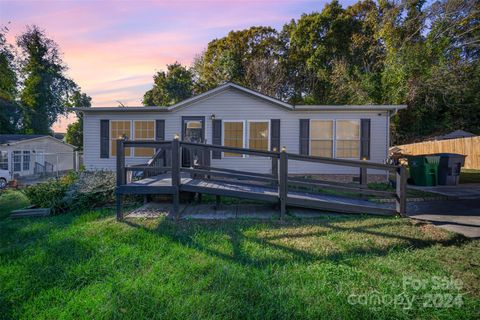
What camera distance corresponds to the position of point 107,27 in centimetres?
761

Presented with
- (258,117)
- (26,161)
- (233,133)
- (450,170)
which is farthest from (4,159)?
(450,170)

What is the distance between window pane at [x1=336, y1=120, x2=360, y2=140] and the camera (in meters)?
10.6

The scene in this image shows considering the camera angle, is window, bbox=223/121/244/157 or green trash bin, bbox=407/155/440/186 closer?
green trash bin, bbox=407/155/440/186

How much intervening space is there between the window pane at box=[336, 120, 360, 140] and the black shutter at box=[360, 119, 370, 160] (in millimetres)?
151

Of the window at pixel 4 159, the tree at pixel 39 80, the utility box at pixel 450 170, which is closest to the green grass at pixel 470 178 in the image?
the utility box at pixel 450 170

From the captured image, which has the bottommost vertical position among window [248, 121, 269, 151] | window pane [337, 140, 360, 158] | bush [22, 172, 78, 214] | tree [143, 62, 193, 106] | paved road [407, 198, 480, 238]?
paved road [407, 198, 480, 238]

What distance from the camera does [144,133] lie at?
11203 mm

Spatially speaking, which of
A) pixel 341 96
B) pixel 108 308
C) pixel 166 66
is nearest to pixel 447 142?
pixel 341 96

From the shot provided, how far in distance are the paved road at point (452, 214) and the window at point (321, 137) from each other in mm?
4499

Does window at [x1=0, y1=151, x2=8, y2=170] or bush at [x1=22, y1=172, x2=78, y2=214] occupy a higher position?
window at [x1=0, y1=151, x2=8, y2=170]

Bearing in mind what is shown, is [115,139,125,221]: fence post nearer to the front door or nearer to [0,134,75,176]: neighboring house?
the front door

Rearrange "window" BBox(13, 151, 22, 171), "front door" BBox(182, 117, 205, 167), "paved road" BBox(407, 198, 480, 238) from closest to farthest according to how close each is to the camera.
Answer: "paved road" BBox(407, 198, 480, 238) → "front door" BBox(182, 117, 205, 167) → "window" BBox(13, 151, 22, 171)

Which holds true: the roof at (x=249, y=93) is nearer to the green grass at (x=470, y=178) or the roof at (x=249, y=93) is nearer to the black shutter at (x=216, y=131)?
the black shutter at (x=216, y=131)

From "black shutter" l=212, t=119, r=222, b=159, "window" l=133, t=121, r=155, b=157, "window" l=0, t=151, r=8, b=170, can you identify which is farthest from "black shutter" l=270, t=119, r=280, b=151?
"window" l=0, t=151, r=8, b=170
